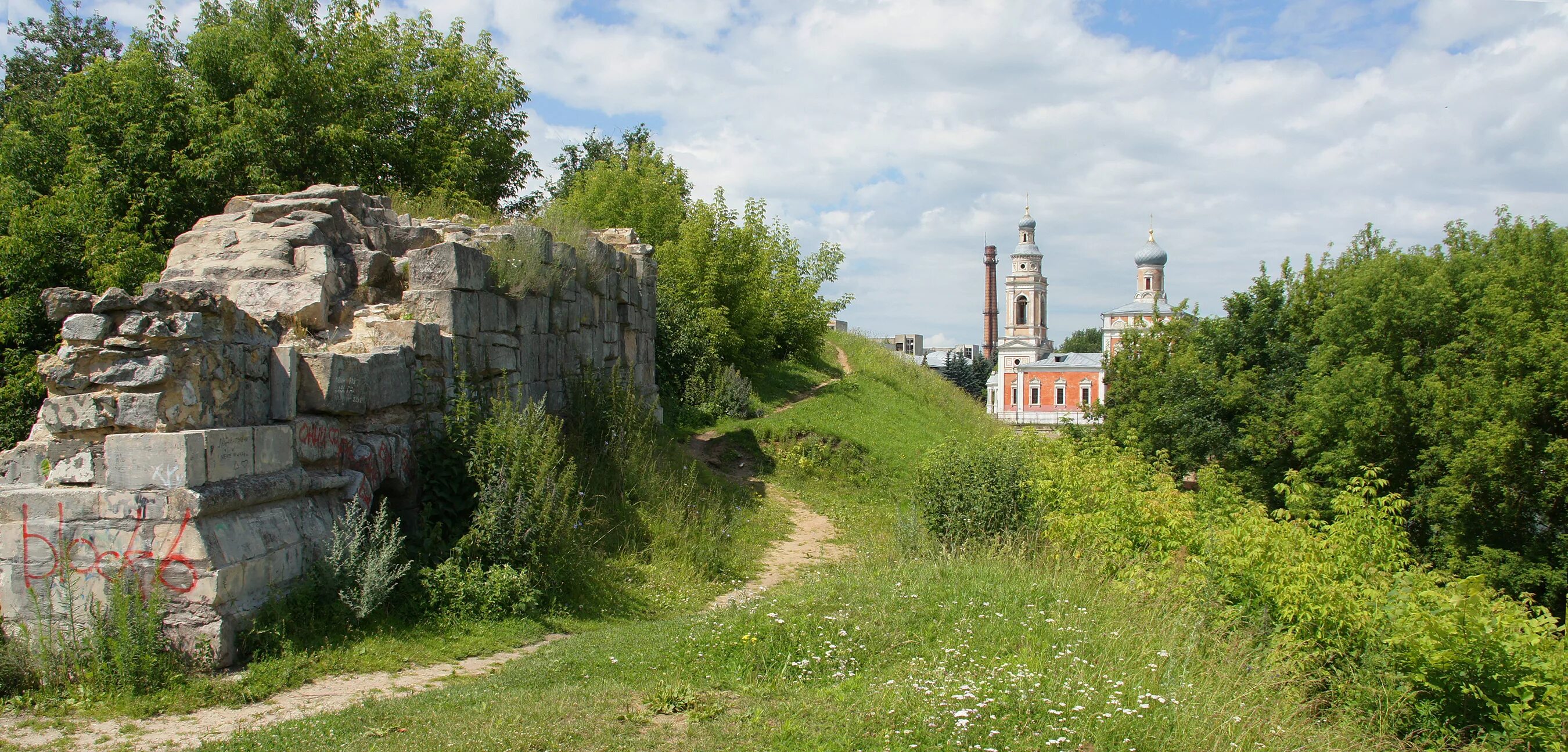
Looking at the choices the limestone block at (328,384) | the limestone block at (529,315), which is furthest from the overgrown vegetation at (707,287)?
the limestone block at (328,384)

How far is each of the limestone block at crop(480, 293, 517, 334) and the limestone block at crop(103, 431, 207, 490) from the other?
408 cm

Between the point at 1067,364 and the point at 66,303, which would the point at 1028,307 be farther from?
the point at 66,303

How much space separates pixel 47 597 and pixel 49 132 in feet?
41.2

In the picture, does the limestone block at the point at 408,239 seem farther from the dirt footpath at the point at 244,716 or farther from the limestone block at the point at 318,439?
the dirt footpath at the point at 244,716

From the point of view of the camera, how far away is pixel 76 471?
5688 mm

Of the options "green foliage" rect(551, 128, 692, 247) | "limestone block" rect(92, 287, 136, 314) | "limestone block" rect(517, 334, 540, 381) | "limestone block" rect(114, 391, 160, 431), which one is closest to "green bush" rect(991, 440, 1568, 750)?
"limestone block" rect(517, 334, 540, 381)

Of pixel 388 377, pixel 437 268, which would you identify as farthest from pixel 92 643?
pixel 437 268

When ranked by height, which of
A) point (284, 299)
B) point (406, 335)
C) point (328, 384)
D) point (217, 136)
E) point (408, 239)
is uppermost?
point (217, 136)

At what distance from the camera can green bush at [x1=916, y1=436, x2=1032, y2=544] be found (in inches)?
372

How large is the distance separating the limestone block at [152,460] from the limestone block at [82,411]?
0.19 m

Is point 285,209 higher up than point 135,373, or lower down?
higher up

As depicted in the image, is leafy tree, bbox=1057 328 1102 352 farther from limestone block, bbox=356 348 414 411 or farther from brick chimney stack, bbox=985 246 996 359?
limestone block, bbox=356 348 414 411

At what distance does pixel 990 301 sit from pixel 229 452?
11079 cm

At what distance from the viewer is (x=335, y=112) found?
1711 centimetres
